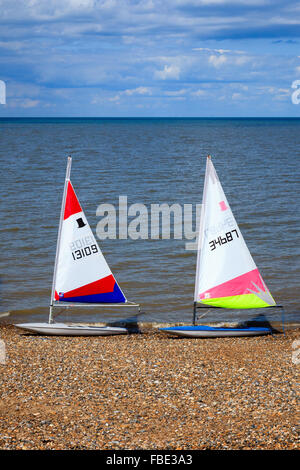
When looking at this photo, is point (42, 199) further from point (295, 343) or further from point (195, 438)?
point (195, 438)

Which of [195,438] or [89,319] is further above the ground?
[89,319]

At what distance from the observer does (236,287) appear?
16.3 metres

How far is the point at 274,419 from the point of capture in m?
10.2

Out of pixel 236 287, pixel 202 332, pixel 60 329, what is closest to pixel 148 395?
pixel 202 332

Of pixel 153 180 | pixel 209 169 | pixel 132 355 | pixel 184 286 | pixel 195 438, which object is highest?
pixel 153 180

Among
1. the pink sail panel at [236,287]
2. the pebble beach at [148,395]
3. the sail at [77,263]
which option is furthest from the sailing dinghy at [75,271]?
the pink sail panel at [236,287]

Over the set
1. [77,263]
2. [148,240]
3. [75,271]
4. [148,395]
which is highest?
[148,240]

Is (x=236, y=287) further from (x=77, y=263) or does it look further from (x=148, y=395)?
(x=148, y=395)

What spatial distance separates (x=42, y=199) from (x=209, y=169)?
76.3 ft

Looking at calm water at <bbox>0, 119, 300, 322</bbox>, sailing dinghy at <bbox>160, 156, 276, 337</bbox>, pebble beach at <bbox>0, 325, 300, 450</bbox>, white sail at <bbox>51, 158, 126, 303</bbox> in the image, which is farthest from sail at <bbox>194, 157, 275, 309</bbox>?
white sail at <bbox>51, 158, 126, 303</bbox>

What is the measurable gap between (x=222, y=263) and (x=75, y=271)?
4.14 meters

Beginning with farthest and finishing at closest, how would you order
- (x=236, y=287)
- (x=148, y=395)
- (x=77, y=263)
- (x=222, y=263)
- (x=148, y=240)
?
(x=148, y=240)
(x=236, y=287)
(x=222, y=263)
(x=77, y=263)
(x=148, y=395)

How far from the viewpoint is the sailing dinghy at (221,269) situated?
15.7 meters

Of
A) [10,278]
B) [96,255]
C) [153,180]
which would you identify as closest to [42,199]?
[153,180]
